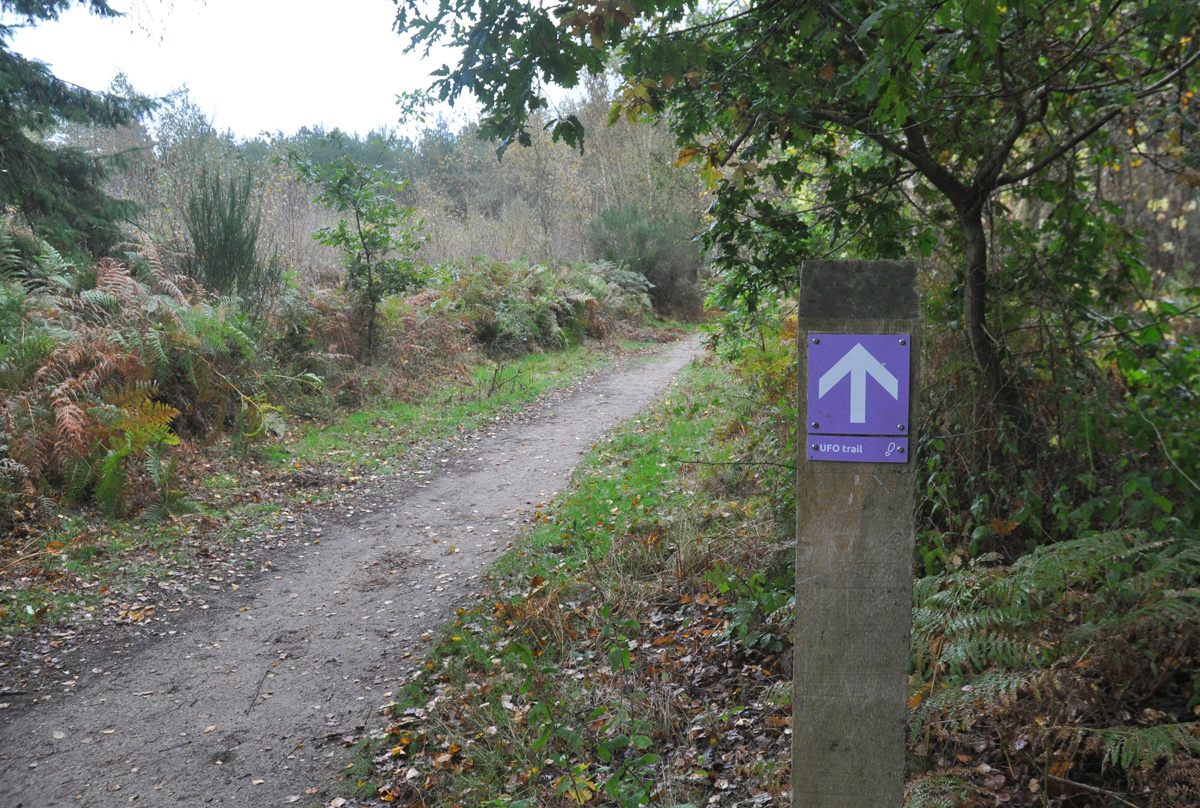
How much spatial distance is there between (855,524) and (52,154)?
14.3 meters

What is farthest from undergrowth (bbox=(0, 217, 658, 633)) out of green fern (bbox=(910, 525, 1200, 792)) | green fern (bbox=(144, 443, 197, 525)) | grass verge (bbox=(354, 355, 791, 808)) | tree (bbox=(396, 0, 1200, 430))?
green fern (bbox=(910, 525, 1200, 792))

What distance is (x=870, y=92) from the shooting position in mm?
2965

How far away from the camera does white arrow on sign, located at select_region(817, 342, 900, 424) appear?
73.7 inches

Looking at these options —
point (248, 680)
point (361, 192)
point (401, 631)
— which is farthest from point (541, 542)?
point (361, 192)

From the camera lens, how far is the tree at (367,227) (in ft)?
39.0

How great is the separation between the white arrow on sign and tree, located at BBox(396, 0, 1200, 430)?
1.61 m

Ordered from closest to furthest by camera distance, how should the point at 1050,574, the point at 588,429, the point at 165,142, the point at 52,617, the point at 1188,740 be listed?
the point at 1188,740
the point at 1050,574
the point at 52,617
the point at 588,429
the point at 165,142

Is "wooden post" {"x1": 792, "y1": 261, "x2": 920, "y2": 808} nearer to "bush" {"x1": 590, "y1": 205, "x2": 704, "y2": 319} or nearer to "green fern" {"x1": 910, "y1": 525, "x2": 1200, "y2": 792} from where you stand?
"green fern" {"x1": 910, "y1": 525, "x2": 1200, "y2": 792}

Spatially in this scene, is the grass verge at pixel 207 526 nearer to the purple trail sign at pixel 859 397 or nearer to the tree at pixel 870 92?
the tree at pixel 870 92

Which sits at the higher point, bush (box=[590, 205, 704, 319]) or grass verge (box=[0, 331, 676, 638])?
bush (box=[590, 205, 704, 319])

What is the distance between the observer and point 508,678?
4.48m

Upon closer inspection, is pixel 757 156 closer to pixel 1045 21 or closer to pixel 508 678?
pixel 1045 21

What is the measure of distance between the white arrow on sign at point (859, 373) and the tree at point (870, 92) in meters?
1.61

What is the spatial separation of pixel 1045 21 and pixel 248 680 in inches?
242
